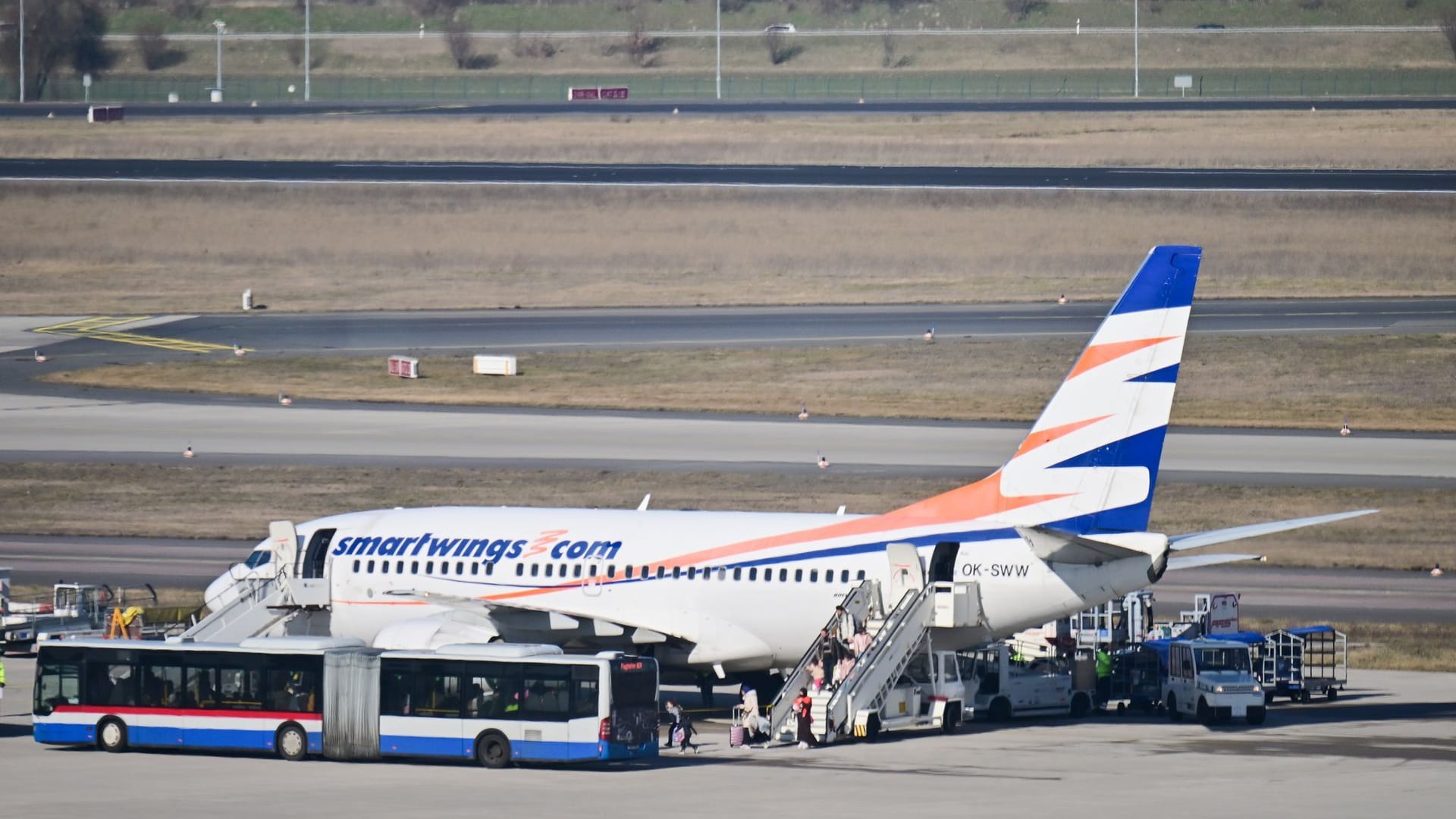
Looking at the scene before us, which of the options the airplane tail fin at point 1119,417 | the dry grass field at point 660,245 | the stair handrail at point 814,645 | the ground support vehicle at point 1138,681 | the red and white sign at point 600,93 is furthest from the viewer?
the red and white sign at point 600,93

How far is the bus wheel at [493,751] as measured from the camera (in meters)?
39.7

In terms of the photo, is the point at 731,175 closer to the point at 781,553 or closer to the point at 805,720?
the point at 781,553

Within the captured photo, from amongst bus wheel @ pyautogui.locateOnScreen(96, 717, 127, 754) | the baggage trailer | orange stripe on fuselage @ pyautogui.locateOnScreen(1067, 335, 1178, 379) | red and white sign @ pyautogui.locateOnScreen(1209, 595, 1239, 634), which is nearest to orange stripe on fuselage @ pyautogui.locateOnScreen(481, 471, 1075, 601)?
orange stripe on fuselage @ pyautogui.locateOnScreen(1067, 335, 1178, 379)

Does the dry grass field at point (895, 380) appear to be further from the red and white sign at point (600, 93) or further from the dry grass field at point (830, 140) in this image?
the red and white sign at point (600, 93)

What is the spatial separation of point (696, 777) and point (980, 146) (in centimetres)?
11088

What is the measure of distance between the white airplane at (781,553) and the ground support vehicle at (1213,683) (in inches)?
81.1

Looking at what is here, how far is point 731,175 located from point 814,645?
95.9 m

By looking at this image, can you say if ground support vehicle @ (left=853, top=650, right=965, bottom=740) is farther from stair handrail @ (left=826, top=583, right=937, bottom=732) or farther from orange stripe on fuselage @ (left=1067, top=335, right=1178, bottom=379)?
orange stripe on fuselage @ (left=1067, top=335, right=1178, bottom=379)

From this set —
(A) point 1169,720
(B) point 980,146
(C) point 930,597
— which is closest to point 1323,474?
(A) point 1169,720

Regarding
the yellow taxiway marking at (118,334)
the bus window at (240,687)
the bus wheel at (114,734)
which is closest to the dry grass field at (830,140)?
the yellow taxiway marking at (118,334)

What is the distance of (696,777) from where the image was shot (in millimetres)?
38094

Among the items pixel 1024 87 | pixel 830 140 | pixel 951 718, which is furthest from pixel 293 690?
pixel 1024 87

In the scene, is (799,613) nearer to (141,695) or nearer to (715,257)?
(141,695)

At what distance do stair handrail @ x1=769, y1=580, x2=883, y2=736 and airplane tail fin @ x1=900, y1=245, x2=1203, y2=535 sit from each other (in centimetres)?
383
